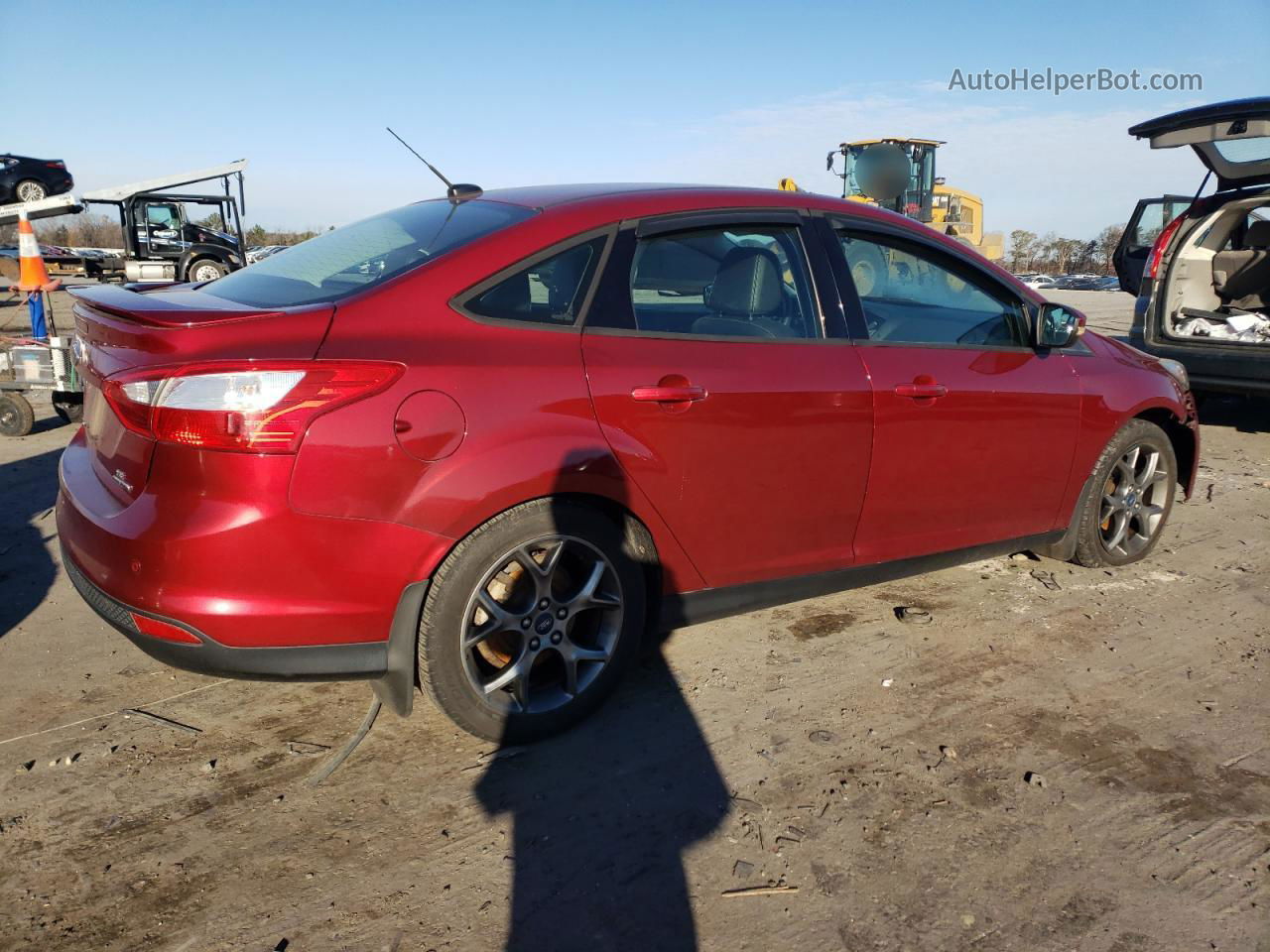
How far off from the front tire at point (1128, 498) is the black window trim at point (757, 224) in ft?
5.58

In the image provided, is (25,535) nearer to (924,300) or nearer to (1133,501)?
(924,300)

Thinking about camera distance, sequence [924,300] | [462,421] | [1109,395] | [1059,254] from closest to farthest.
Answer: [462,421] < [924,300] < [1109,395] < [1059,254]

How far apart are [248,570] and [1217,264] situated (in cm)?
888

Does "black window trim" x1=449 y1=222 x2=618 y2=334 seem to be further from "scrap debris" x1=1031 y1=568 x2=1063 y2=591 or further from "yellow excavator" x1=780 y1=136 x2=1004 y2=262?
"yellow excavator" x1=780 y1=136 x2=1004 y2=262

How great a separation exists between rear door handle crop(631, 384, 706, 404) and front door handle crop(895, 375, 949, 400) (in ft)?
2.81

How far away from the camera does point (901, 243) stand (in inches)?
138

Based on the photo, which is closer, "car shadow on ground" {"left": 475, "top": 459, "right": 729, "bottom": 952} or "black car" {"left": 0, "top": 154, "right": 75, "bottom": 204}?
"car shadow on ground" {"left": 475, "top": 459, "right": 729, "bottom": 952}

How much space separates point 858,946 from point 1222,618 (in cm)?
267

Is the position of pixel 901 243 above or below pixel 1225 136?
below

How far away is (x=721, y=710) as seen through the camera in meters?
2.99

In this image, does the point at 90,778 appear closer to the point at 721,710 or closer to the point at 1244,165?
the point at 721,710

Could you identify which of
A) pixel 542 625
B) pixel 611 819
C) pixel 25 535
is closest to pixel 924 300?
pixel 542 625

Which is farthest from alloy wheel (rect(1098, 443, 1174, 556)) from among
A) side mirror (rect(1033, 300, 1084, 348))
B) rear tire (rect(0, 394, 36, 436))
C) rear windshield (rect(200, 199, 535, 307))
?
rear tire (rect(0, 394, 36, 436))

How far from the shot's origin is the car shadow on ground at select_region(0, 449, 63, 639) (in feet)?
12.3
